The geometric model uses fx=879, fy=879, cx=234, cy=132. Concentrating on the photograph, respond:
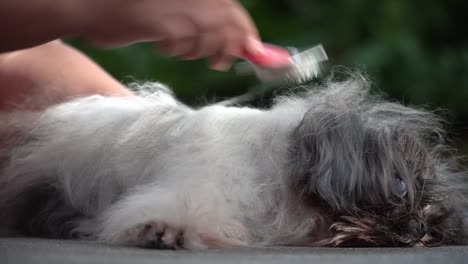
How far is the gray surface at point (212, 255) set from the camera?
843mm

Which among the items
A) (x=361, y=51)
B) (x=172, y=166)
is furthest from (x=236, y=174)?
(x=361, y=51)

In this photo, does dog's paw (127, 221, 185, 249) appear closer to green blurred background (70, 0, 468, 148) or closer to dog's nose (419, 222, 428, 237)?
dog's nose (419, 222, 428, 237)

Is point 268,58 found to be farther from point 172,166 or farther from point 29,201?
point 29,201

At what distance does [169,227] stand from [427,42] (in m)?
2.10

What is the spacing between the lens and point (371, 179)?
1056mm

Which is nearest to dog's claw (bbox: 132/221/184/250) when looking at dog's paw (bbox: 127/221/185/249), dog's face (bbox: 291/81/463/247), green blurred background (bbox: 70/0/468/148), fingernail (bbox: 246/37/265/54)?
dog's paw (bbox: 127/221/185/249)

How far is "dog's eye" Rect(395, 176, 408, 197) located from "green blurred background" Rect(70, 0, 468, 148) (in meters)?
1.52

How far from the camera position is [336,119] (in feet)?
3.62

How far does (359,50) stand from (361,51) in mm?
15

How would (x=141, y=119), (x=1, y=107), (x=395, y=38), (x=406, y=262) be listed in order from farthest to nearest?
(x=395, y=38), (x=1, y=107), (x=141, y=119), (x=406, y=262)

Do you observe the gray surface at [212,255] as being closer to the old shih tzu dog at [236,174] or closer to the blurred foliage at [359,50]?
the old shih tzu dog at [236,174]

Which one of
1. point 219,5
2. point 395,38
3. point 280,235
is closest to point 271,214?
point 280,235

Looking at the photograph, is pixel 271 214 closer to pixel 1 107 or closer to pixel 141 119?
pixel 141 119

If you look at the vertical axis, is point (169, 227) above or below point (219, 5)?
below
